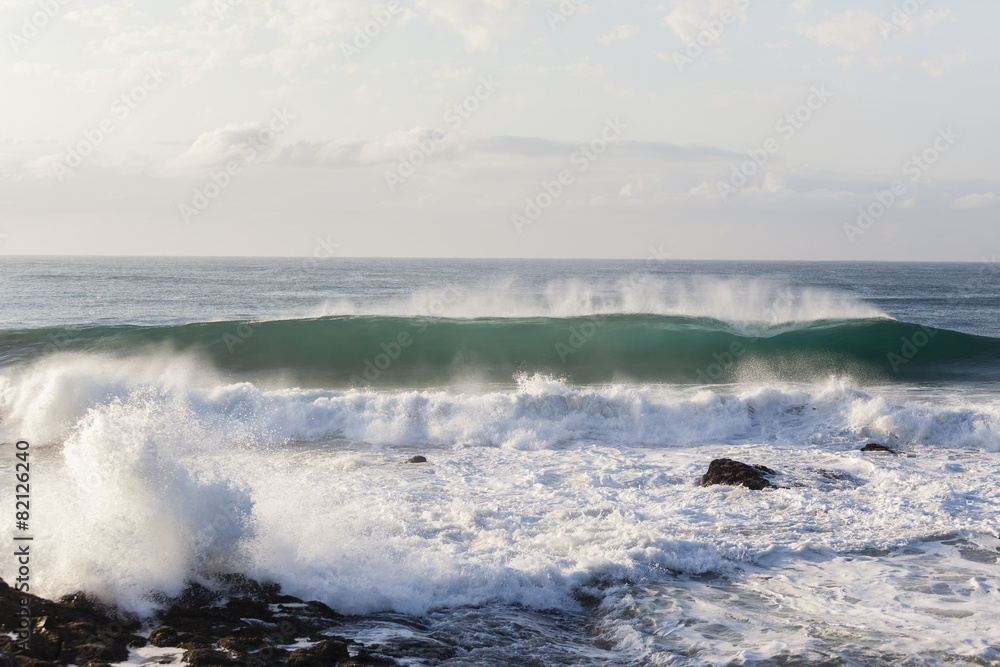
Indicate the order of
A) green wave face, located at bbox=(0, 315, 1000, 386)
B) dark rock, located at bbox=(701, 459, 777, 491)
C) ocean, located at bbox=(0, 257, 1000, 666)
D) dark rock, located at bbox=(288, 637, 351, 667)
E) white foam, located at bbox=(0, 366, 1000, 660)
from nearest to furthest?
dark rock, located at bbox=(288, 637, 351, 667), ocean, located at bbox=(0, 257, 1000, 666), white foam, located at bbox=(0, 366, 1000, 660), dark rock, located at bbox=(701, 459, 777, 491), green wave face, located at bbox=(0, 315, 1000, 386)

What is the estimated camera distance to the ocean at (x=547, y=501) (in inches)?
207

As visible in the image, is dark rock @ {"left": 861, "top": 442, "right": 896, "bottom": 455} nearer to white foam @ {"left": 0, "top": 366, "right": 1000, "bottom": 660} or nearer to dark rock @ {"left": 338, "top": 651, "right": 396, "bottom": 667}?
white foam @ {"left": 0, "top": 366, "right": 1000, "bottom": 660}

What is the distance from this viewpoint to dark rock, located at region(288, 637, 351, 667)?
4.33 metres

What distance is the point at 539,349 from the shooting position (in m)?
20.5

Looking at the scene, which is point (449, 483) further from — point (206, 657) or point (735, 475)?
point (206, 657)

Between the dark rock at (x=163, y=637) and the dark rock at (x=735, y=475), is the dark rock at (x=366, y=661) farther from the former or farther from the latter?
the dark rock at (x=735, y=475)

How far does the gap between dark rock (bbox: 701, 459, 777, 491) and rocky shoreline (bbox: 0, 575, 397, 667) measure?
543cm

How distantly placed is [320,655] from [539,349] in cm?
1630

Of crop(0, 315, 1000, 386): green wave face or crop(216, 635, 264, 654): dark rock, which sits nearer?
crop(216, 635, 264, 654): dark rock

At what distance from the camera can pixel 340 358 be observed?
19.8m

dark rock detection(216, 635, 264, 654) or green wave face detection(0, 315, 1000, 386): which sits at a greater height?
green wave face detection(0, 315, 1000, 386)

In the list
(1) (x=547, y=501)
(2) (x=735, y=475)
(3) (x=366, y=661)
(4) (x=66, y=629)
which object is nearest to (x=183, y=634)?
(4) (x=66, y=629)

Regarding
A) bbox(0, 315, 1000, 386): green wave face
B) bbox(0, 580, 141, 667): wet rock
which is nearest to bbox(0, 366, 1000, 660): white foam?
bbox(0, 580, 141, 667): wet rock

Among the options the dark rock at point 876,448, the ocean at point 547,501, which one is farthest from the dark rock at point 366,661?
the dark rock at point 876,448
